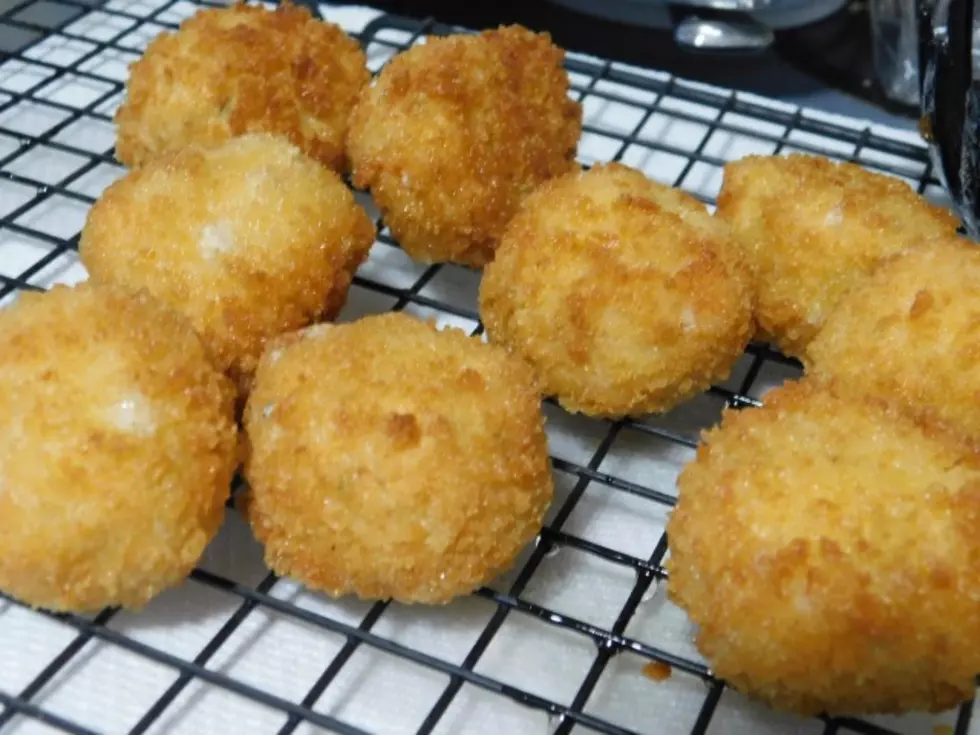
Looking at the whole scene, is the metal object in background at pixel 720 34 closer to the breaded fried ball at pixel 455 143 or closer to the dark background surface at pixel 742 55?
the dark background surface at pixel 742 55

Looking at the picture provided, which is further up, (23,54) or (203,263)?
(203,263)

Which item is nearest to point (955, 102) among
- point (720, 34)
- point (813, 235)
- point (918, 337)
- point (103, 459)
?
point (813, 235)

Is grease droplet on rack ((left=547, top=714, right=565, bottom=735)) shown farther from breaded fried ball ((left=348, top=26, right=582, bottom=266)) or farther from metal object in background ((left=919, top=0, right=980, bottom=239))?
metal object in background ((left=919, top=0, right=980, bottom=239))

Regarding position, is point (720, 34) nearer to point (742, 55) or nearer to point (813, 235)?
point (742, 55)

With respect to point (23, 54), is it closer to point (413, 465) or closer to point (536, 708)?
point (413, 465)

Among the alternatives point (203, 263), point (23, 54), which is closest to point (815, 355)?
point (203, 263)
